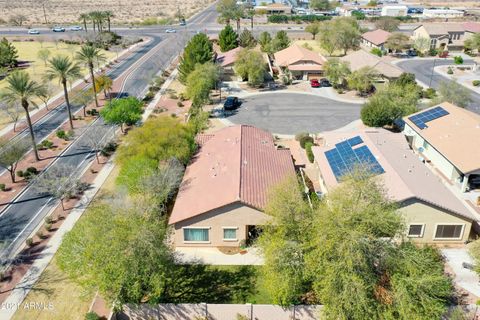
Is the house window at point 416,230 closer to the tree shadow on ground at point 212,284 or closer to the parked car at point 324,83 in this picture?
the tree shadow on ground at point 212,284

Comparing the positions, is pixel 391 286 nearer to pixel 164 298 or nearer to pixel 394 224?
pixel 394 224

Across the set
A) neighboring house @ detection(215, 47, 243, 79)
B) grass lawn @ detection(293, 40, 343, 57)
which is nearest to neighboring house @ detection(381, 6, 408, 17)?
grass lawn @ detection(293, 40, 343, 57)

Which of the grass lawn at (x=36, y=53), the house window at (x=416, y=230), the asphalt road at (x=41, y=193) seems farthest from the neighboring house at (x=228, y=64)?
the house window at (x=416, y=230)

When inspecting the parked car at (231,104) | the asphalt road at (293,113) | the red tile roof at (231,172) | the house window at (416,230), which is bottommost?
the house window at (416,230)

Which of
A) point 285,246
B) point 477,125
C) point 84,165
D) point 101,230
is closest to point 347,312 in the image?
point 285,246

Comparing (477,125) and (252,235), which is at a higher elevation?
(477,125)

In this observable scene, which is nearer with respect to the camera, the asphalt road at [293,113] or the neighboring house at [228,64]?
the asphalt road at [293,113]
